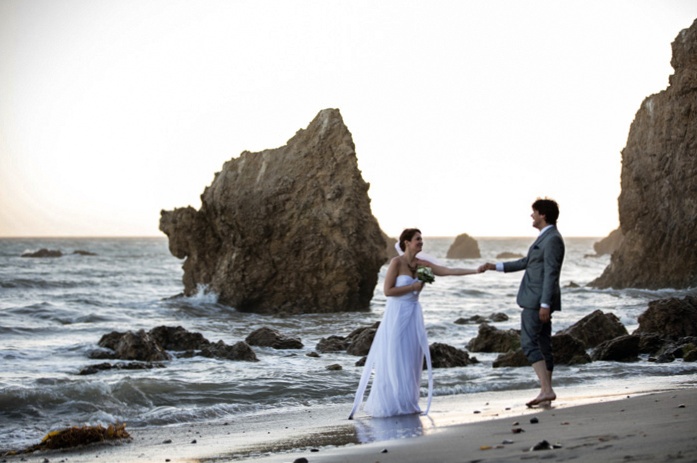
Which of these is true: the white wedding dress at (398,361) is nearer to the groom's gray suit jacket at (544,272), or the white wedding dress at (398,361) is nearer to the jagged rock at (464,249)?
the groom's gray suit jacket at (544,272)

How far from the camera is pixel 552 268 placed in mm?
8484

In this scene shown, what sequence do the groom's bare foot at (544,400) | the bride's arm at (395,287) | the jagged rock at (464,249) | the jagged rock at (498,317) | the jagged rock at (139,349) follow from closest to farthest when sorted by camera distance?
the groom's bare foot at (544,400) → the bride's arm at (395,287) → the jagged rock at (139,349) → the jagged rock at (498,317) → the jagged rock at (464,249)

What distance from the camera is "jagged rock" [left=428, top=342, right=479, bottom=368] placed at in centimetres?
1433

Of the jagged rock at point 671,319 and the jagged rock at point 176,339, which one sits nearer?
the jagged rock at point 671,319

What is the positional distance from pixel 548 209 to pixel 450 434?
2.85 meters

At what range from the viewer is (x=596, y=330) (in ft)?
54.5

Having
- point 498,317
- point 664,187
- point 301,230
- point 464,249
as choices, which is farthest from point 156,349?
point 464,249

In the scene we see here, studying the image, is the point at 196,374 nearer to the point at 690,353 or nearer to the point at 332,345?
the point at 332,345

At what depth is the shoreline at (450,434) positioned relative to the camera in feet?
17.5

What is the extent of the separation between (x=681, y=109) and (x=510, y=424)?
97.6ft

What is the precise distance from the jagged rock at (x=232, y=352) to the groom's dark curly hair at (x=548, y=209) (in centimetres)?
824

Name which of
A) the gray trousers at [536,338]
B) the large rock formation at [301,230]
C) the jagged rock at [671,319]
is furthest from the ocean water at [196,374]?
the gray trousers at [536,338]

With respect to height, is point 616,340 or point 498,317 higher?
point 616,340

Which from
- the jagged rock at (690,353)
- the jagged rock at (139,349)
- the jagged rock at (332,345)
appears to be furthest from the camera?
the jagged rock at (332,345)
